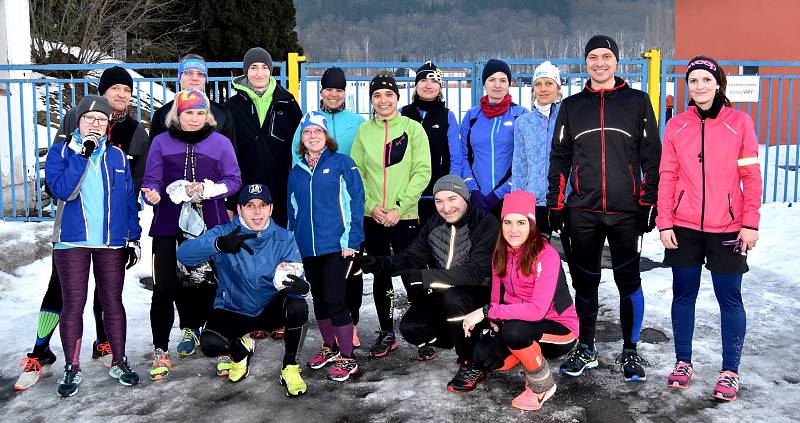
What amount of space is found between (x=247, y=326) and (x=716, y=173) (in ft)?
9.90

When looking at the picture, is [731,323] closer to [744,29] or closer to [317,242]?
[317,242]

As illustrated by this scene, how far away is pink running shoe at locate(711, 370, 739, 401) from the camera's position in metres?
3.78

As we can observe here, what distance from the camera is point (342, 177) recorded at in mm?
4523

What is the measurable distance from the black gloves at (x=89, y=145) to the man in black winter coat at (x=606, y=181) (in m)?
2.88

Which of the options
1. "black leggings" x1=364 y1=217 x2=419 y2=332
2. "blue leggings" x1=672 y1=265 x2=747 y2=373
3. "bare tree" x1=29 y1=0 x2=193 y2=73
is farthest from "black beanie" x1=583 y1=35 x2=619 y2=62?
"bare tree" x1=29 y1=0 x2=193 y2=73

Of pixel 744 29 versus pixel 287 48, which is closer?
pixel 744 29

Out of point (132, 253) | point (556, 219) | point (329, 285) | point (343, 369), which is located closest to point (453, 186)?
point (556, 219)

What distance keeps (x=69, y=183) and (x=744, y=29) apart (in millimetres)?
17228

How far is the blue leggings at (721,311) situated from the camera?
388cm

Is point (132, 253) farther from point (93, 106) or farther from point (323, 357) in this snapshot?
point (323, 357)

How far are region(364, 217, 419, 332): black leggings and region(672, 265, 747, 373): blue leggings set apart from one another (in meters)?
1.84

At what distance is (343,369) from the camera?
14.1ft

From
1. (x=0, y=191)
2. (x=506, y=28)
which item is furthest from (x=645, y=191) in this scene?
(x=506, y=28)

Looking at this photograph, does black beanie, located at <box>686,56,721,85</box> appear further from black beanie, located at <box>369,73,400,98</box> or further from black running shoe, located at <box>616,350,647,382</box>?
black beanie, located at <box>369,73,400,98</box>
